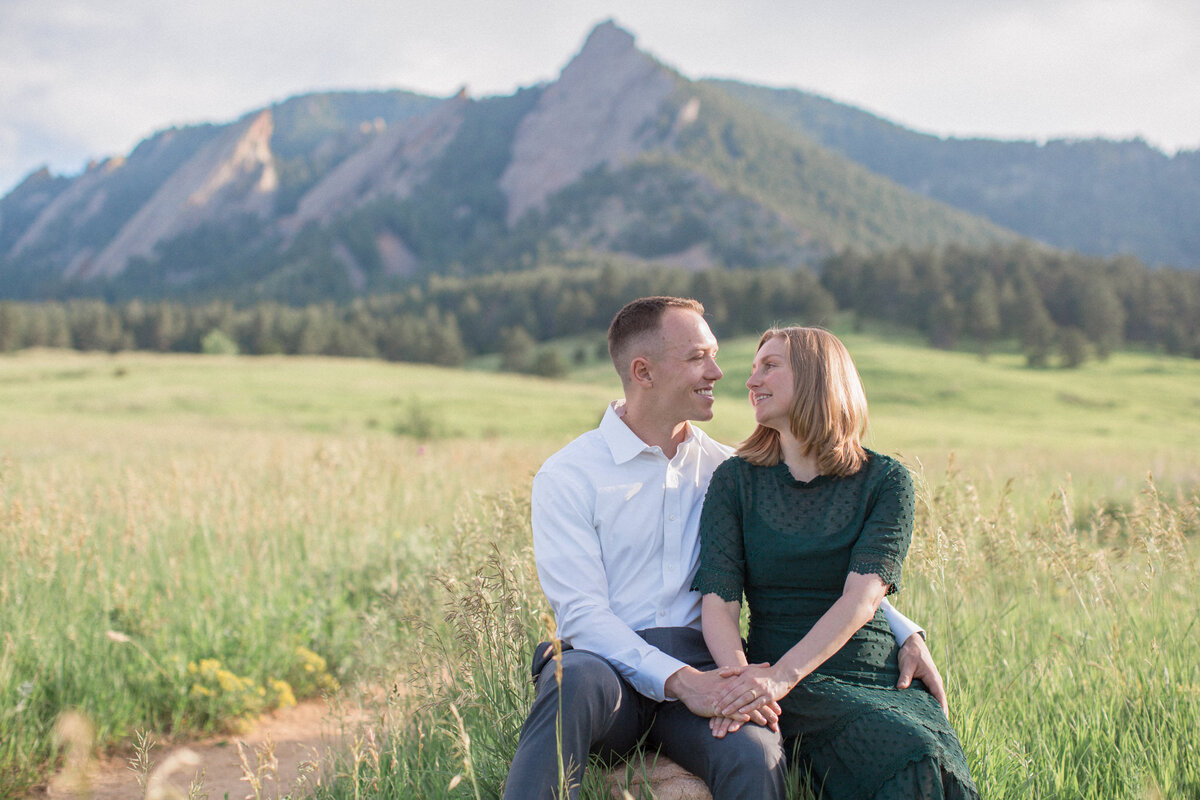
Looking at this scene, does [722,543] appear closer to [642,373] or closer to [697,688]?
[697,688]

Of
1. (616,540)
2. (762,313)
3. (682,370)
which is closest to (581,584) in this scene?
(616,540)

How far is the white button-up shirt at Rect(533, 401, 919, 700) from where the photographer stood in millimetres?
3393

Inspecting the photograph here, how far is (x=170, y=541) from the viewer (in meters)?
7.16

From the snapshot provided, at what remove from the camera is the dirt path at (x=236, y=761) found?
4367 millimetres

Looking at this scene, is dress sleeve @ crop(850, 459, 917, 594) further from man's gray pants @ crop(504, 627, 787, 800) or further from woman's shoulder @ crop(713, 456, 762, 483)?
man's gray pants @ crop(504, 627, 787, 800)

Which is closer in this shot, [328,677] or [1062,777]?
[1062,777]

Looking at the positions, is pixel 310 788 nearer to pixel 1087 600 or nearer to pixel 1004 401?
pixel 1087 600

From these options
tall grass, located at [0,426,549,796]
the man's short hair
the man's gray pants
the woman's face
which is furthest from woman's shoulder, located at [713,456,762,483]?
tall grass, located at [0,426,549,796]

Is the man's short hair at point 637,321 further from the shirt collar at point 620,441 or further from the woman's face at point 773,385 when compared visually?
the woman's face at point 773,385

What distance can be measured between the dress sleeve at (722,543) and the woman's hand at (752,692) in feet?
1.26

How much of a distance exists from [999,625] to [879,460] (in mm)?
1864

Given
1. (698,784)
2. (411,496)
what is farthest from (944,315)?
(698,784)

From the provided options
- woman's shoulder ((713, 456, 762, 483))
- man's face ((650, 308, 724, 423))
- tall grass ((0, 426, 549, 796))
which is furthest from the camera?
tall grass ((0, 426, 549, 796))

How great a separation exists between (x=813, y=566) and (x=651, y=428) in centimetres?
99
